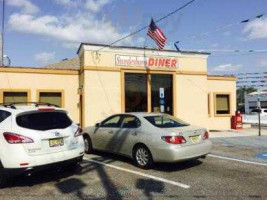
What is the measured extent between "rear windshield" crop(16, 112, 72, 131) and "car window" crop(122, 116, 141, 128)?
7.19 feet

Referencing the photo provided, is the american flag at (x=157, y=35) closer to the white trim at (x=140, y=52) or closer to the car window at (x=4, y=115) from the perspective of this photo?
the white trim at (x=140, y=52)

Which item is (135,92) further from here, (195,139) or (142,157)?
(195,139)

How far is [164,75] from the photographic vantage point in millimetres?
19047

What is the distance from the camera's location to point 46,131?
745cm

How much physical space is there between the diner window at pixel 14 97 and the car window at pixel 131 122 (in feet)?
27.7

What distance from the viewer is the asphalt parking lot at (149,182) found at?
675 cm

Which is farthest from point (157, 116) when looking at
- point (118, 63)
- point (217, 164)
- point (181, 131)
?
point (118, 63)

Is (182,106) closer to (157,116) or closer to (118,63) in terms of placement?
(118,63)

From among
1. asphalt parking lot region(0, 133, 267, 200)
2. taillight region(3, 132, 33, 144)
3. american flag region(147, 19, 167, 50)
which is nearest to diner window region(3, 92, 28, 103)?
american flag region(147, 19, 167, 50)

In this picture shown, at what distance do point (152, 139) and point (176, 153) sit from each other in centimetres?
74

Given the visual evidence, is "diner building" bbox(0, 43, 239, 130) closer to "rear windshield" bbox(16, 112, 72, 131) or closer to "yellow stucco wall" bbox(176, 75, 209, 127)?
"yellow stucco wall" bbox(176, 75, 209, 127)

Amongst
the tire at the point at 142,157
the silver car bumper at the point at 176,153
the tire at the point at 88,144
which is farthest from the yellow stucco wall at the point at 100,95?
the silver car bumper at the point at 176,153

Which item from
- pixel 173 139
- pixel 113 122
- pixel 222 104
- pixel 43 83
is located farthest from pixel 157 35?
pixel 173 139

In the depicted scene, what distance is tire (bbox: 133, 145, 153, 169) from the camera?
909cm
